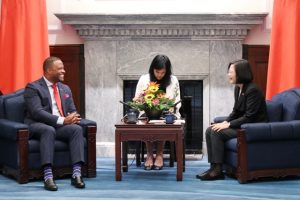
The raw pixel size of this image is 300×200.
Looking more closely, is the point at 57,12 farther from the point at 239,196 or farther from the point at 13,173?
the point at 239,196

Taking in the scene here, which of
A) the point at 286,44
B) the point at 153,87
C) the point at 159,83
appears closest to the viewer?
the point at 153,87

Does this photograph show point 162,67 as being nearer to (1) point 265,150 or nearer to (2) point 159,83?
(2) point 159,83

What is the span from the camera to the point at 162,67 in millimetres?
6020

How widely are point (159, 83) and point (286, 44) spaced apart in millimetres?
1440

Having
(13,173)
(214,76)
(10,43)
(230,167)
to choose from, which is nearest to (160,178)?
(230,167)

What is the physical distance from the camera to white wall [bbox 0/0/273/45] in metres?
6.90

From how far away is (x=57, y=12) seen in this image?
704 centimetres

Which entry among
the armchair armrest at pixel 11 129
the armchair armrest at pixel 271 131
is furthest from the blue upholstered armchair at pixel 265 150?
the armchair armrest at pixel 11 129

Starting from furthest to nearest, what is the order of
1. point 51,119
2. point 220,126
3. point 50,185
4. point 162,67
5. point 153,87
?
point 162,67 → point 153,87 → point 220,126 → point 51,119 → point 50,185

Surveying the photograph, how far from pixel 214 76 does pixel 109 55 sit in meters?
1.25

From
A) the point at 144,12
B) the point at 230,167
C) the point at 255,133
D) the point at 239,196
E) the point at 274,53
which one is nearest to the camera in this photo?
the point at 239,196

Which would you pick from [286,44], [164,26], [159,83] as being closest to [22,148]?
[159,83]

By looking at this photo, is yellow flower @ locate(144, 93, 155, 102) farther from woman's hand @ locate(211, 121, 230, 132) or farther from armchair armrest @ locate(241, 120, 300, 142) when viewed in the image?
armchair armrest @ locate(241, 120, 300, 142)

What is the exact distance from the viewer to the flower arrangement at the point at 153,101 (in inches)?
221
